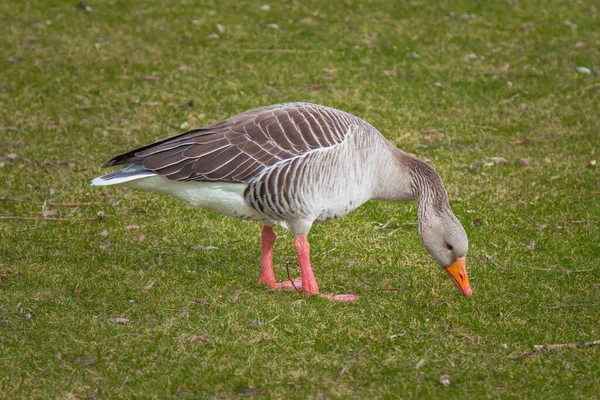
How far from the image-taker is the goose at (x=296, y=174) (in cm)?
510

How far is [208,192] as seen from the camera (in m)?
5.31

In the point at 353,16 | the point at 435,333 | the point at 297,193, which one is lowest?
the point at 353,16

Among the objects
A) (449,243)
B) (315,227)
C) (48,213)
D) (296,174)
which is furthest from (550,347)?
(48,213)

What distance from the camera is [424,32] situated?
37.5 ft

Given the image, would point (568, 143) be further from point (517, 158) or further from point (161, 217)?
point (161, 217)

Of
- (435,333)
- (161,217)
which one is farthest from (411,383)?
(161,217)

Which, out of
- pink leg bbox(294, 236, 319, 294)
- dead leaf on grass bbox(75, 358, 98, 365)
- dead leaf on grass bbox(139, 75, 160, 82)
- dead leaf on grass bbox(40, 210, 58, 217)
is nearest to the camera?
dead leaf on grass bbox(75, 358, 98, 365)

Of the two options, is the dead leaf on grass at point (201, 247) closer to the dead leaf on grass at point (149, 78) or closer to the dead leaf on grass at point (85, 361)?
the dead leaf on grass at point (85, 361)

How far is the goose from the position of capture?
5.10m

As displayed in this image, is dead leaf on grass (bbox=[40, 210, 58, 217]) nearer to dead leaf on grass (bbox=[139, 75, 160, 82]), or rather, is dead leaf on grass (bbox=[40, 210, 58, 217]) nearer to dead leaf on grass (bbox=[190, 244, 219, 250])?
dead leaf on grass (bbox=[190, 244, 219, 250])

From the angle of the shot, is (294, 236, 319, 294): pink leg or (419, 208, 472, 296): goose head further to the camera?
(294, 236, 319, 294): pink leg

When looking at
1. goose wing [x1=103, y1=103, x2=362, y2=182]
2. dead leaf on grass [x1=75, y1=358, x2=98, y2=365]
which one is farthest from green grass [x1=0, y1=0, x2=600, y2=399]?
goose wing [x1=103, y1=103, x2=362, y2=182]

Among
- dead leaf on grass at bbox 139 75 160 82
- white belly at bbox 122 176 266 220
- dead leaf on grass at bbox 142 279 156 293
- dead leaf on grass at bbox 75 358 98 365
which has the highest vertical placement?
white belly at bbox 122 176 266 220

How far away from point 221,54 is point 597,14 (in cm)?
610
